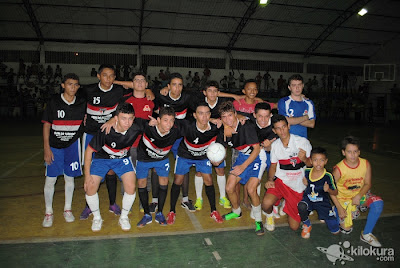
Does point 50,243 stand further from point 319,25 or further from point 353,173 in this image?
point 319,25

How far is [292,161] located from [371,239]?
1.51m

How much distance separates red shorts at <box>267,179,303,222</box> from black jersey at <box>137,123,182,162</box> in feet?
5.86

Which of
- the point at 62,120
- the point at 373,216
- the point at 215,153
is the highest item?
the point at 62,120

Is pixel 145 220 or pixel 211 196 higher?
pixel 211 196

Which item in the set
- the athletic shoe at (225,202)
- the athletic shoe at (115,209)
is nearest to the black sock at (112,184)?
the athletic shoe at (115,209)

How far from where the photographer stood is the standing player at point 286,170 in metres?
4.91

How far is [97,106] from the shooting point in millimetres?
5617

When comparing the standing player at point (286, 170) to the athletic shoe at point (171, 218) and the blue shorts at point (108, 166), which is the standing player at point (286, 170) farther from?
the blue shorts at point (108, 166)

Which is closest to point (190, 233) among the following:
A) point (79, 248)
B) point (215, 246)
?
point (215, 246)

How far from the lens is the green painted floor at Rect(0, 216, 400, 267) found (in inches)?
152

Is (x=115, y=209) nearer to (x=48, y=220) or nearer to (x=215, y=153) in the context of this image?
(x=48, y=220)

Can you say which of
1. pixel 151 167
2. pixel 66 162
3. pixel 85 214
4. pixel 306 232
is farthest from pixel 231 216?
pixel 66 162

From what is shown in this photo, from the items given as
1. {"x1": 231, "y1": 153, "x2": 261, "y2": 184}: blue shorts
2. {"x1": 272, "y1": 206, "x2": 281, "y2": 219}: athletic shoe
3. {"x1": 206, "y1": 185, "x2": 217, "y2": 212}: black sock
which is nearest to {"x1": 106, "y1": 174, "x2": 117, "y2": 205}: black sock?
{"x1": 206, "y1": 185, "x2": 217, "y2": 212}: black sock

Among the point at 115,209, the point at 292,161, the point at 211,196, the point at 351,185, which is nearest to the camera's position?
the point at 351,185
